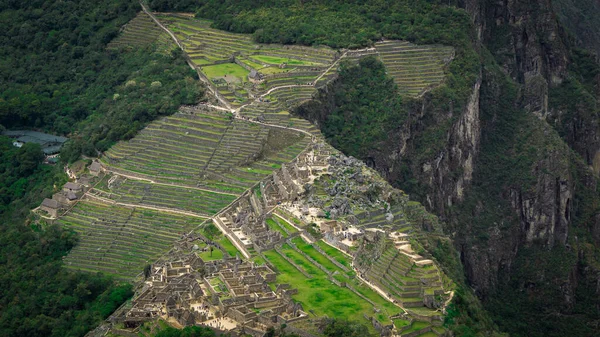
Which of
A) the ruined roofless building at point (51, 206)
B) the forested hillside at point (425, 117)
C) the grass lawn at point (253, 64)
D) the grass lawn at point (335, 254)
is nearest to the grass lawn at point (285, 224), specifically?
the grass lawn at point (335, 254)

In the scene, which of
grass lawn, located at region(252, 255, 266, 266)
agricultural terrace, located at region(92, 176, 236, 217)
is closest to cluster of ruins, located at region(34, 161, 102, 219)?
agricultural terrace, located at region(92, 176, 236, 217)

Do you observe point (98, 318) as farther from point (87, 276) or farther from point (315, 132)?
point (315, 132)

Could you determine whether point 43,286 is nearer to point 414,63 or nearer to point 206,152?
point 206,152

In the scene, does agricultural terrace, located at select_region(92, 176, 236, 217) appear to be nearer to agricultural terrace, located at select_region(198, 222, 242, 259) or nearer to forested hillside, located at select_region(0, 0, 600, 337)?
agricultural terrace, located at select_region(198, 222, 242, 259)

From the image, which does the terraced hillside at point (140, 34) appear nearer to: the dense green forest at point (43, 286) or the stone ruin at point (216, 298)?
the dense green forest at point (43, 286)

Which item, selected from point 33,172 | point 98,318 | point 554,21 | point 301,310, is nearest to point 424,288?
point 301,310

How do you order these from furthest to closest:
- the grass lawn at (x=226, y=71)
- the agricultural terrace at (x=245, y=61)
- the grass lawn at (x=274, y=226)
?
the grass lawn at (x=226, y=71) < the agricultural terrace at (x=245, y=61) < the grass lawn at (x=274, y=226)
